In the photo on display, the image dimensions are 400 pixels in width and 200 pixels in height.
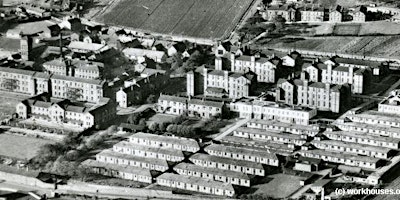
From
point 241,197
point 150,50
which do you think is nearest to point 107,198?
point 241,197

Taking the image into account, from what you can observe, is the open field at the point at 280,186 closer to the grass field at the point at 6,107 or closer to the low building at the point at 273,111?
the low building at the point at 273,111

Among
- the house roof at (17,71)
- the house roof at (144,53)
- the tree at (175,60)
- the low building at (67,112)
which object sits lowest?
the low building at (67,112)

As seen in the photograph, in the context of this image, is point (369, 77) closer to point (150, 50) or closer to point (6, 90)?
point (150, 50)

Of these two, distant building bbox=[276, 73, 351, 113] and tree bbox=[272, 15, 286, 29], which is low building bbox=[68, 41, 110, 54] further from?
distant building bbox=[276, 73, 351, 113]

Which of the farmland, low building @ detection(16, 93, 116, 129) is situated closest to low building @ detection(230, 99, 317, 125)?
low building @ detection(16, 93, 116, 129)

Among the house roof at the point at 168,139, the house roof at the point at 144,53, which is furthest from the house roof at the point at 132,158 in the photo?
the house roof at the point at 144,53

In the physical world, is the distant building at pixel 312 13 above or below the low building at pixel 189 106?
above

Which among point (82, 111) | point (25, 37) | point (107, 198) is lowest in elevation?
point (107, 198)
